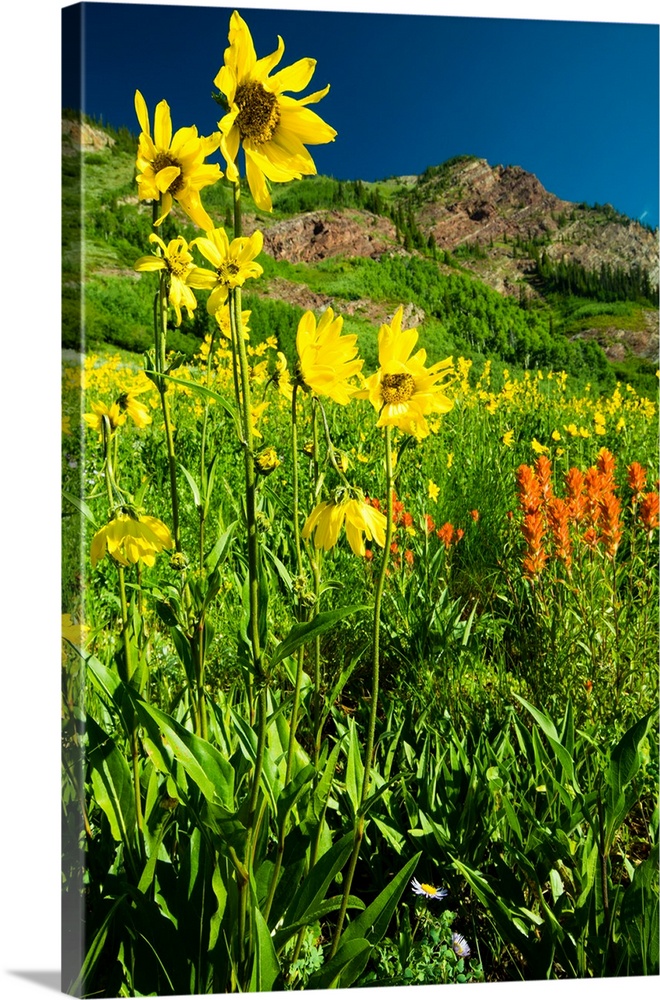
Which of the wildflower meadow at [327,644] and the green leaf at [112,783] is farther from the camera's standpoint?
the green leaf at [112,783]

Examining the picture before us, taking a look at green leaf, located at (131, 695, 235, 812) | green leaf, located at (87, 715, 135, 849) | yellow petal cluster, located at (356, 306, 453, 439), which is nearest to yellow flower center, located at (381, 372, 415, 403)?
yellow petal cluster, located at (356, 306, 453, 439)

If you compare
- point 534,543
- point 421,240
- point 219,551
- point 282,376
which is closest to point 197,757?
point 219,551

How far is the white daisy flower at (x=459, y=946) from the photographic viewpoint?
5.98ft

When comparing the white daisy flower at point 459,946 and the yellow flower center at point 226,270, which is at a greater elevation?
the yellow flower center at point 226,270

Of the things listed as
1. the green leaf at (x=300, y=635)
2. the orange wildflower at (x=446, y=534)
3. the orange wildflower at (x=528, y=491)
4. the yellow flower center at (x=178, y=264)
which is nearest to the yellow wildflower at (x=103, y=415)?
the yellow flower center at (x=178, y=264)

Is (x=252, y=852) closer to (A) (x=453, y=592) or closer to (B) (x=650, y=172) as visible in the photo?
(A) (x=453, y=592)

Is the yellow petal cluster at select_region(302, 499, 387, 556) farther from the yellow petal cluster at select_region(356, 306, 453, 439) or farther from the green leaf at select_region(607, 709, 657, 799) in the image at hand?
the green leaf at select_region(607, 709, 657, 799)

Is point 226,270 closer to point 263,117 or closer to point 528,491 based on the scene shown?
point 263,117

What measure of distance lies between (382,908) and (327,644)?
576 millimetres

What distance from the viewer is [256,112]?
145 cm

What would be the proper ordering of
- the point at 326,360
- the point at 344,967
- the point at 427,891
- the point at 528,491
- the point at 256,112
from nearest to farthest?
the point at 256,112
the point at 326,360
the point at 344,967
the point at 427,891
the point at 528,491

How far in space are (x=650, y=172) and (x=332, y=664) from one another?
4.33 feet

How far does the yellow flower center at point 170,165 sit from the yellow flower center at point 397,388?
1.50 feet

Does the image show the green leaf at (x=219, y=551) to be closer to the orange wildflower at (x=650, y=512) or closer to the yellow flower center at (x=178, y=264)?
the yellow flower center at (x=178, y=264)
